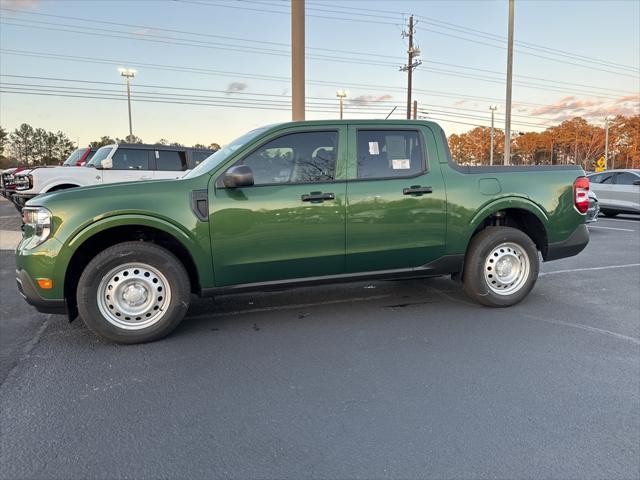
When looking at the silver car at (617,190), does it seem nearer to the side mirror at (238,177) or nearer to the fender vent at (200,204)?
the side mirror at (238,177)

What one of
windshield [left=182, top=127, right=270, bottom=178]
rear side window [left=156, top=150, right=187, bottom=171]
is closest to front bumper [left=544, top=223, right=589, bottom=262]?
windshield [left=182, top=127, right=270, bottom=178]

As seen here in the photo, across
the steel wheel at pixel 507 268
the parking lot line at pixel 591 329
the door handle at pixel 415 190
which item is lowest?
the parking lot line at pixel 591 329

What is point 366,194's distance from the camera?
4457 millimetres

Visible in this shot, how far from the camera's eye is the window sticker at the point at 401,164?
4653 millimetres

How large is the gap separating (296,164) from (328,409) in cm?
232

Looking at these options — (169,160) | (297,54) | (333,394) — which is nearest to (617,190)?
(297,54)

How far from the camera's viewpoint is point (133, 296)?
4.00 metres

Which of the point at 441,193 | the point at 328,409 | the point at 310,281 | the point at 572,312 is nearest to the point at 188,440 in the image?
the point at 328,409

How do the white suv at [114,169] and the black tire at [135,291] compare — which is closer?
the black tire at [135,291]

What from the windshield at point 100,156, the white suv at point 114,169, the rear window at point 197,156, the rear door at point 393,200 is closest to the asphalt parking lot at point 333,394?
the rear door at point 393,200

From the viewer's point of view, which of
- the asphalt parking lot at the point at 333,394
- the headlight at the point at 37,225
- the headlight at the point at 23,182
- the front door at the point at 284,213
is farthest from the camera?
the headlight at the point at 23,182

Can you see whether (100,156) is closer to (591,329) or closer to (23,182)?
(23,182)

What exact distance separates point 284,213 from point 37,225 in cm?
204

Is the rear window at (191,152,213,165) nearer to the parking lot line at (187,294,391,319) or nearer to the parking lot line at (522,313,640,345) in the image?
the parking lot line at (187,294,391,319)
